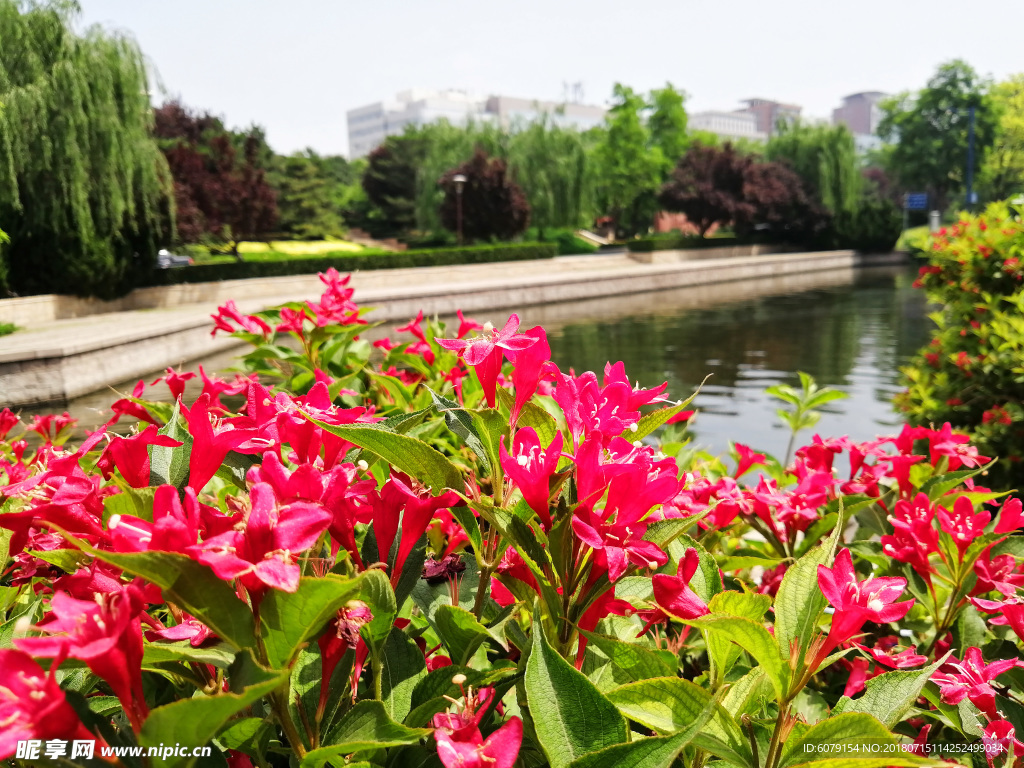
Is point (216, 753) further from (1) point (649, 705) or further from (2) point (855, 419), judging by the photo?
(2) point (855, 419)

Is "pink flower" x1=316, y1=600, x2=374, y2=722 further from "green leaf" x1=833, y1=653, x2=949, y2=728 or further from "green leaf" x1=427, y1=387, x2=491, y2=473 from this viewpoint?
"green leaf" x1=833, y1=653, x2=949, y2=728

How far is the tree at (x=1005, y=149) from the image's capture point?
39531mm

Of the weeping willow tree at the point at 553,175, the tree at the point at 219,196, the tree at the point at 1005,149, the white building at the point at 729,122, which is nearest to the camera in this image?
the tree at the point at 219,196

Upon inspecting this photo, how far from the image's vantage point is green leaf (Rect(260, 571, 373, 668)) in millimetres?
497

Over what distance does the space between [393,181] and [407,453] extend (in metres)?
38.9

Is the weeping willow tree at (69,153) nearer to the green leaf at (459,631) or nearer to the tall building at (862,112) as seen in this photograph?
the green leaf at (459,631)

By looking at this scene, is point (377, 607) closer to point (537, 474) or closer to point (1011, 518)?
point (537, 474)

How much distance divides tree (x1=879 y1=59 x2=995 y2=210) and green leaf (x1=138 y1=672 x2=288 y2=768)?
162ft

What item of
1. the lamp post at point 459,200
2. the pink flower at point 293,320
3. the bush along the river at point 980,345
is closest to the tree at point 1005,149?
the lamp post at point 459,200

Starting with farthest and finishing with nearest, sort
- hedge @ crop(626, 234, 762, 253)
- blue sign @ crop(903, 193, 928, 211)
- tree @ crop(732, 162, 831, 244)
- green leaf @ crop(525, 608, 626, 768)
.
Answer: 1. blue sign @ crop(903, 193, 928, 211)
2. tree @ crop(732, 162, 831, 244)
3. hedge @ crop(626, 234, 762, 253)
4. green leaf @ crop(525, 608, 626, 768)

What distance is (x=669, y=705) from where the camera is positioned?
0.64 m

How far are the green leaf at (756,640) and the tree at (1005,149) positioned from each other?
48074 mm

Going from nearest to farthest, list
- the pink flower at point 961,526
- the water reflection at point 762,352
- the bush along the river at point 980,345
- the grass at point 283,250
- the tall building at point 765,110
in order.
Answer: the pink flower at point 961,526
the bush along the river at point 980,345
the water reflection at point 762,352
the grass at point 283,250
the tall building at point 765,110

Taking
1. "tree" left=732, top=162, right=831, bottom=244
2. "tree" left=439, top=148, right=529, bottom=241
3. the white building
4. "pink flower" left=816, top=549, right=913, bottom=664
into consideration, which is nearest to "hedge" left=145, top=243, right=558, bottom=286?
"tree" left=439, top=148, right=529, bottom=241
